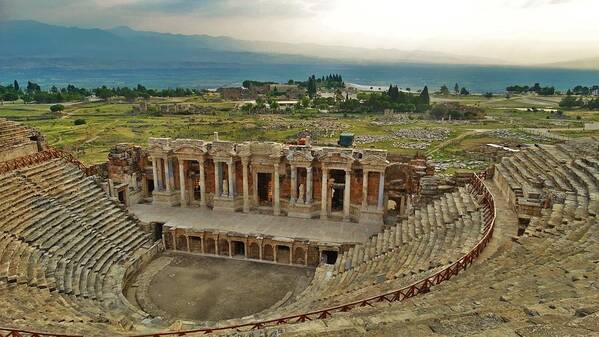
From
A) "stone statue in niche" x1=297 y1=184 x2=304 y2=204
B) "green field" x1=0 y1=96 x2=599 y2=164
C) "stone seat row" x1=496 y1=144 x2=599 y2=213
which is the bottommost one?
"green field" x1=0 y1=96 x2=599 y2=164

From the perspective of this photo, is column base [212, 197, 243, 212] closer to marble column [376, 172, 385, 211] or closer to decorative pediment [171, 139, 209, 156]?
decorative pediment [171, 139, 209, 156]

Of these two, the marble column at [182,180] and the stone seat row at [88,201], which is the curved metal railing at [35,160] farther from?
the marble column at [182,180]

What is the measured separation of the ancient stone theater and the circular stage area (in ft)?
0.34

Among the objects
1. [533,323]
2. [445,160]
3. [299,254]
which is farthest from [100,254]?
[445,160]

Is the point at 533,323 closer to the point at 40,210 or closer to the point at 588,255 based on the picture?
the point at 588,255

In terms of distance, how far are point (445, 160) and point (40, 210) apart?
4729 cm

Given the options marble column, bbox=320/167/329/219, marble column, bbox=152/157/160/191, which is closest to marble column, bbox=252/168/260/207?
marble column, bbox=320/167/329/219

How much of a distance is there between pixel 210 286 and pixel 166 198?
36.9ft

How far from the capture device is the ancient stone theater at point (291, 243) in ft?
36.0

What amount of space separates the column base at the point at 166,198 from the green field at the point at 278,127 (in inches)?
910

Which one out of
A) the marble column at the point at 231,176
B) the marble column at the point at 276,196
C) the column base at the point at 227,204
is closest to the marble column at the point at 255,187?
the column base at the point at 227,204

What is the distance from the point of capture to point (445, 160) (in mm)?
57219

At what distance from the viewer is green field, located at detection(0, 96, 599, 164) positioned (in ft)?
219

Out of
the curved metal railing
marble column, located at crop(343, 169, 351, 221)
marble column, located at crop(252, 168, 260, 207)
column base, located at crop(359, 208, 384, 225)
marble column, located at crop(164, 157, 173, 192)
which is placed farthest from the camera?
marble column, located at crop(164, 157, 173, 192)
